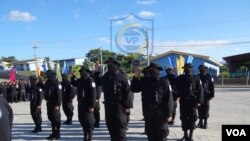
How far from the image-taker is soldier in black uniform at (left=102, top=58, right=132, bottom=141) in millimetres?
8297

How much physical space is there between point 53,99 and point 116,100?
9.74 feet

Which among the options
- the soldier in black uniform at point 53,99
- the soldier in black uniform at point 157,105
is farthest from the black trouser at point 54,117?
the soldier in black uniform at point 157,105

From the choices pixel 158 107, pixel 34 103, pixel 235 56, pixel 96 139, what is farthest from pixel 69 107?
pixel 235 56

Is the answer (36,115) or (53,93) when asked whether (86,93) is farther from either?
(36,115)

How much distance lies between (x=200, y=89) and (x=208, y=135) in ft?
4.47

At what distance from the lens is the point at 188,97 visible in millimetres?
10141

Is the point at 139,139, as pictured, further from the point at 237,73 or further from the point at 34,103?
the point at 237,73

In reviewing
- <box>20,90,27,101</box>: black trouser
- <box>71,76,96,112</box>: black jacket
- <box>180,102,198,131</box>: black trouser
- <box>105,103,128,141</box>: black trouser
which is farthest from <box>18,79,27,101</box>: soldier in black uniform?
<box>105,103,128,141</box>: black trouser

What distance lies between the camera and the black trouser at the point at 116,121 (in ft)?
27.1

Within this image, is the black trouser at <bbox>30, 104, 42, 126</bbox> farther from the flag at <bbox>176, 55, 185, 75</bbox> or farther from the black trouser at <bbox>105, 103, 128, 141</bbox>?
the flag at <bbox>176, 55, 185, 75</bbox>

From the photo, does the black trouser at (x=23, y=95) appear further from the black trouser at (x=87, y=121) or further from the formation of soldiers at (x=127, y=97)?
the black trouser at (x=87, y=121)

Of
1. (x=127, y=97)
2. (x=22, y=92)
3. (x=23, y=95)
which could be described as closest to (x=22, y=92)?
(x=22, y=92)

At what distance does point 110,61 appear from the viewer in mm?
8484

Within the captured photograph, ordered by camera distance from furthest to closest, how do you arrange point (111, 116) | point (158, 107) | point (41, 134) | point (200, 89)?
1. point (41, 134)
2. point (200, 89)
3. point (111, 116)
4. point (158, 107)
